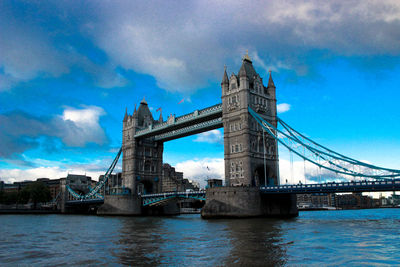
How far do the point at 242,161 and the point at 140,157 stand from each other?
35.0m

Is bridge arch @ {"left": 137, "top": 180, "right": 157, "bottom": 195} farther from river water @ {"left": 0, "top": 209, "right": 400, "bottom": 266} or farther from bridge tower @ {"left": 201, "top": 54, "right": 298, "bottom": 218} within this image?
river water @ {"left": 0, "top": 209, "right": 400, "bottom": 266}

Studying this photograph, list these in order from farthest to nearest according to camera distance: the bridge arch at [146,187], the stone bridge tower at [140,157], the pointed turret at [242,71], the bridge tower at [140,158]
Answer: the bridge arch at [146,187] < the stone bridge tower at [140,157] < the bridge tower at [140,158] < the pointed turret at [242,71]

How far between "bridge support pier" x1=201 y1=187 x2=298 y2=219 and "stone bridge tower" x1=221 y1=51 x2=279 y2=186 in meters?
3.80

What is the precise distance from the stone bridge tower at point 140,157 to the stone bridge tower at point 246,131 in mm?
27064

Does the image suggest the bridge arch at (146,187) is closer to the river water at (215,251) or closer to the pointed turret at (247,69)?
the pointed turret at (247,69)

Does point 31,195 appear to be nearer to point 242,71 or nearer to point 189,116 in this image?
point 189,116

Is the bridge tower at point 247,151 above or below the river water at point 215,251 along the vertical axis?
above

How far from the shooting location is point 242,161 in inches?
2243

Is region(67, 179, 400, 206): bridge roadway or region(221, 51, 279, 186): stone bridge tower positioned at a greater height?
region(221, 51, 279, 186): stone bridge tower

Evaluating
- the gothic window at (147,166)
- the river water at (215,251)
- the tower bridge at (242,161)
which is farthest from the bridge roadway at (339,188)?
the gothic window at (147,166)

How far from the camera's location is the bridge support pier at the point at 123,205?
248ft

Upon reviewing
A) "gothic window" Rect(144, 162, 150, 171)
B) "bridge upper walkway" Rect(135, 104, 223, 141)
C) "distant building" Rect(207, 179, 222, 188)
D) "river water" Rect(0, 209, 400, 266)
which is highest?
"bridge upper walkway" Rect(135, 104, 223, 141)

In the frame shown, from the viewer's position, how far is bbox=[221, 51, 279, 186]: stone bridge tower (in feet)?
187

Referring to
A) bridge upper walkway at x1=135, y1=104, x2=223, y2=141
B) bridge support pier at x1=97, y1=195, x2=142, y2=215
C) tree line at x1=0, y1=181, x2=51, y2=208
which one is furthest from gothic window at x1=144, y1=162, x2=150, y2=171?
tree line at x1=0, y1=181, x2=51, y2=208
